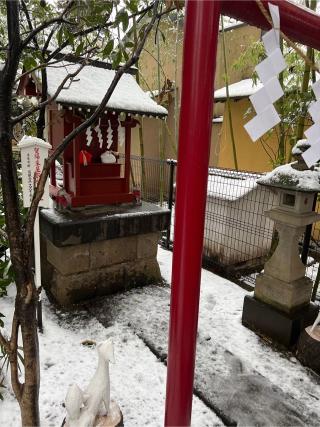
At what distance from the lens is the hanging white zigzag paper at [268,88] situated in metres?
0.97

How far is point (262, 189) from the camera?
5.29 metres

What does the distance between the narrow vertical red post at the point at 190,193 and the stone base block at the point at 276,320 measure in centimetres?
237

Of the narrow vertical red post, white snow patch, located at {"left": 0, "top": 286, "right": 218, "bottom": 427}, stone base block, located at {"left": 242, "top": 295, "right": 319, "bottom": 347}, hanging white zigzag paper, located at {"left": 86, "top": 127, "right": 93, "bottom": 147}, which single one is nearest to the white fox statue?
white snow patch, located at {"left": 0, "top": 286, "right": 218, "bottom": 427}

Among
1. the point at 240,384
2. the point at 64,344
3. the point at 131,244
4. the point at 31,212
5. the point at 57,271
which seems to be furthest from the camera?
the point at 131,244

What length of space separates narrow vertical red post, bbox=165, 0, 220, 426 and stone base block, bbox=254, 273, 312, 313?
7.80ft

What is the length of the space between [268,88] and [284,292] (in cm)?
267

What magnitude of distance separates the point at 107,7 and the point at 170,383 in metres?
1.74

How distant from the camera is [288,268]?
10.5 ft

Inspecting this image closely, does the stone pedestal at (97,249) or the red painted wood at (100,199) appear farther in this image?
the red painted wood at (100,199)

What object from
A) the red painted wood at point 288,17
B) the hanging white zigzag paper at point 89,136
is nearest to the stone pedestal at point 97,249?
the hanging white zigzag paper at point 89,136

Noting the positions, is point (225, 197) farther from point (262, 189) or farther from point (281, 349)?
point (281, 349)

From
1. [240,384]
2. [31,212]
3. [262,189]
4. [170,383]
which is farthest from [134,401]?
[262,189]

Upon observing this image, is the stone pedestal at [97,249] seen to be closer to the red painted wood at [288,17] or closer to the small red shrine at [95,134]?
the small red shrine at [95,134]

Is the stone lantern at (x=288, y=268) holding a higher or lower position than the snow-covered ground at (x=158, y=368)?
higher
